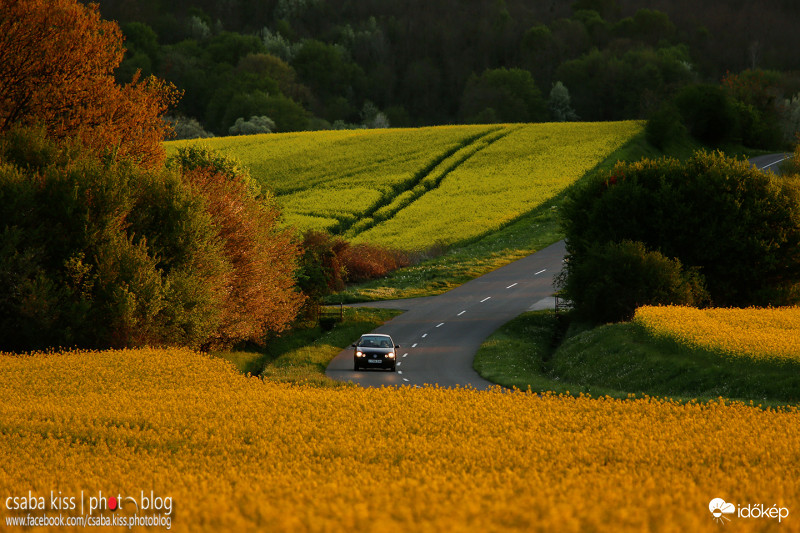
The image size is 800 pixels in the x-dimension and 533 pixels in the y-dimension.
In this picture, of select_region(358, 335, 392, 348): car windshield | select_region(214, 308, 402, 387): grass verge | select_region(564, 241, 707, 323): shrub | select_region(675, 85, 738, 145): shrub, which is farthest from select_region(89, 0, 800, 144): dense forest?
select_region(358, 335, 392, 348): car windshield

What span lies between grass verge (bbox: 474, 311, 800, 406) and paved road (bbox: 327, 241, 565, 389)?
136cm

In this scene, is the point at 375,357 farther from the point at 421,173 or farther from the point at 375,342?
the point at 421,173

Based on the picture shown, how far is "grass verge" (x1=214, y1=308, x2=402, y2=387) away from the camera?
32375 mm

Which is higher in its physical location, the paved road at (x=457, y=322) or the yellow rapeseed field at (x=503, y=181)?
the yellow rapeseed field at (x=503, y=181)

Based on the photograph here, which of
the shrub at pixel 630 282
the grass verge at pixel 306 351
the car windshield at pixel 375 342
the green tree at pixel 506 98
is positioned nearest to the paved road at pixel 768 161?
the green tree at pixel 506 98

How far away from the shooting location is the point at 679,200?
4644 centimetres

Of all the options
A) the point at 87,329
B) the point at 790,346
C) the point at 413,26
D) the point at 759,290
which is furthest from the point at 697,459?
the point at 413,26

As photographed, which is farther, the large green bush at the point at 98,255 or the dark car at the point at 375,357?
the dark car at the point at 375,357

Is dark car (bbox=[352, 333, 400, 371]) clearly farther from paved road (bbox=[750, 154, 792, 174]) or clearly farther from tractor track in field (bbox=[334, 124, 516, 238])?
paved road (bbox=[750, 154, 792, 174])

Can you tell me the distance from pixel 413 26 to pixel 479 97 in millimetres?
33891

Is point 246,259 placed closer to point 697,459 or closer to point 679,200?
point 679,200

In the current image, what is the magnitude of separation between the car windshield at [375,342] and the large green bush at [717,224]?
1189cm

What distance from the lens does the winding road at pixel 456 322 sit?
34.8 metres

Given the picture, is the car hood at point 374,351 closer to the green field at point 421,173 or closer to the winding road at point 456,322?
the winding road at point 456,322
